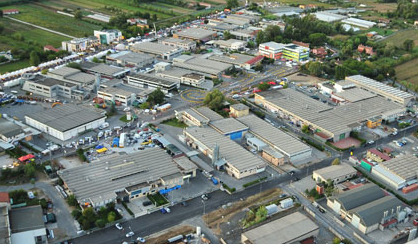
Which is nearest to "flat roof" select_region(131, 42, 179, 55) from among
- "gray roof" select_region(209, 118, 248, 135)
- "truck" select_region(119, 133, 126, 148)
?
"gray roof" select_region(209, 118, 248, 135)

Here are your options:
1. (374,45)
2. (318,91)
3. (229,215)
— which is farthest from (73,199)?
(374,45)

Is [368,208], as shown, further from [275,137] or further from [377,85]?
[377,85]

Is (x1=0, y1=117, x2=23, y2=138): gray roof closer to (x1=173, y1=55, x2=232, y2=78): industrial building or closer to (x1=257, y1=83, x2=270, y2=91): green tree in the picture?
(x1=173, y1=55, x2=232, y2=78): industrial building

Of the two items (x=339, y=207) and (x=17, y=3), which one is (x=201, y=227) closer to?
(x=339, y=207)

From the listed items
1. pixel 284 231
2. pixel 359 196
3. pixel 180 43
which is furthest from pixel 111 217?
pixel 180 43

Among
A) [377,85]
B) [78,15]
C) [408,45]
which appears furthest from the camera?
[78,15]

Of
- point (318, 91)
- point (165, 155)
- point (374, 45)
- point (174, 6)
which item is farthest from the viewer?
point (174, 6)

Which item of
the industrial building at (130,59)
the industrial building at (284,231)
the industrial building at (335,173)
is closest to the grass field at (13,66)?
the industrial building at (130,59)
